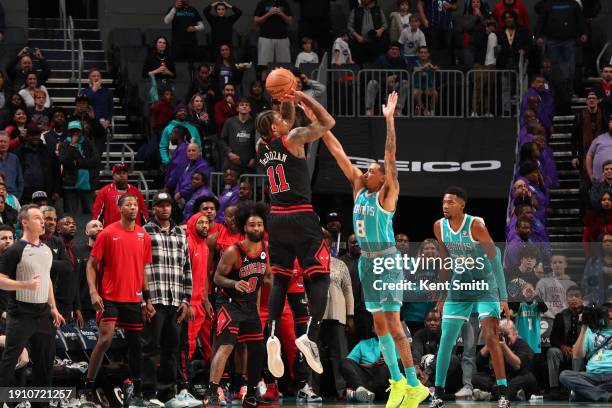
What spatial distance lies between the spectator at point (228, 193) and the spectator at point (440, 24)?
681 centimetres

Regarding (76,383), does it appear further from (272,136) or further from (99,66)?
(99,66)

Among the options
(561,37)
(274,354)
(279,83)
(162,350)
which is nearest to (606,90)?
(561,37)

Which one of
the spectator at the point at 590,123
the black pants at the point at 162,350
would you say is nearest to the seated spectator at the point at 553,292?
the spectator at the point at 590,123

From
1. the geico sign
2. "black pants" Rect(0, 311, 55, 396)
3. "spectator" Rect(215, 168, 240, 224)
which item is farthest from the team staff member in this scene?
the geico sign

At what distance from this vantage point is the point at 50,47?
2605cm

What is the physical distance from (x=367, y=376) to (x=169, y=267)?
339cm

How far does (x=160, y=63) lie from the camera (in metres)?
23.5

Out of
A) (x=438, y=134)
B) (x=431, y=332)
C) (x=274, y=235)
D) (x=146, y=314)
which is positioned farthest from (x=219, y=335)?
(x=438, y=134)

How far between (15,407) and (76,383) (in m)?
1.84

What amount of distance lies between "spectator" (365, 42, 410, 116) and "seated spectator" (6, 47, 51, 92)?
5.39 m

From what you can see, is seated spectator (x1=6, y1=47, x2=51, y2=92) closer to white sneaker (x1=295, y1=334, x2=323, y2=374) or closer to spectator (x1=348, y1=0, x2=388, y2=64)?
spectator (x1=348, y1=0, x2=388, y2=64)

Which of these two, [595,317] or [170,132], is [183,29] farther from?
[595,317]

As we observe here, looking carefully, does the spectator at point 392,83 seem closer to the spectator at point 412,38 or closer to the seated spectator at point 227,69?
the spectator at point 412,38

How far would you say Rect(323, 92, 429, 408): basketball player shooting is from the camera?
13.5m
